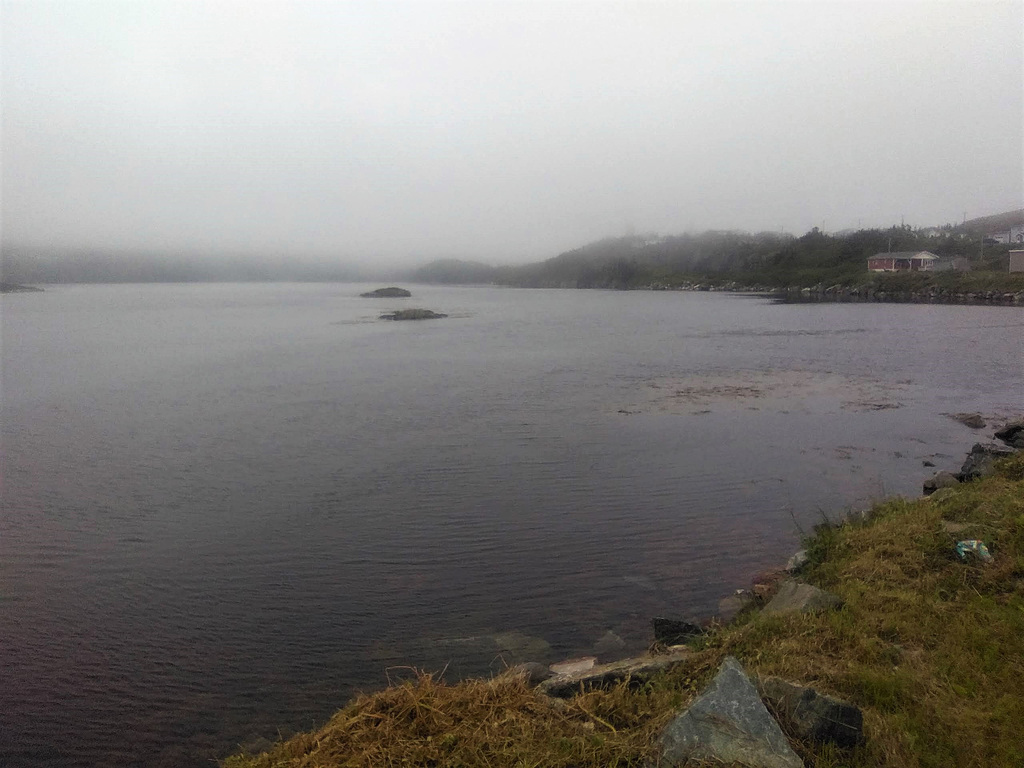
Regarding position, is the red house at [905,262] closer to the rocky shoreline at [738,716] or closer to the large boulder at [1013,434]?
the large boulder at [1013,434]

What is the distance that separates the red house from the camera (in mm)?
94500

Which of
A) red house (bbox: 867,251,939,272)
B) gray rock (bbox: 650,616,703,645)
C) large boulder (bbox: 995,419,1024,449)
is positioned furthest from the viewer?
red house (bbox: 867,251,939,272)

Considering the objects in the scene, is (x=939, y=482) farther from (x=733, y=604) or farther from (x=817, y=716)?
(x=817, y=716)

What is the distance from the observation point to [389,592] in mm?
8969

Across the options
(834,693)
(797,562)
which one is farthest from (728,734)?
(797,562)

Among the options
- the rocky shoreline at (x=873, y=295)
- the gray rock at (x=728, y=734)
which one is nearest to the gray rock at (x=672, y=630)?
the gray rock at (x=728, y=734)

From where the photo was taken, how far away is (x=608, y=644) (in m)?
7.59

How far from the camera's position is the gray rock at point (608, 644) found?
745 cm

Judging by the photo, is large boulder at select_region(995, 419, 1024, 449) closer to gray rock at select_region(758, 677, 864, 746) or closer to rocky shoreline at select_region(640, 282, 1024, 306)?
gray rock at select_region(758, 677, 864, 746)

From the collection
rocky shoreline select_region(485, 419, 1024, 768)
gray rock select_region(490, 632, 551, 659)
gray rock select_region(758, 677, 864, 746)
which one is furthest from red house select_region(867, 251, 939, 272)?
gray rock select_region(758, 677, 864, 746)

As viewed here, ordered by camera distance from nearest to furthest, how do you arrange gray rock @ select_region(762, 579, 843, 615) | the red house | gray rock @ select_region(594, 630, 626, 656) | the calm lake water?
1. gray rock @ select_region(762, 579, 843, 615)
2. the calm lake water
3. gray rock @ select_region(594, 630, 626, 656)
4. the red house

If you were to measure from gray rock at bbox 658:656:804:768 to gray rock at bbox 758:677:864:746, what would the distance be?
11.8 inches

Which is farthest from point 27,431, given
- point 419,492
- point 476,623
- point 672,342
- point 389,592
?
point 672,342

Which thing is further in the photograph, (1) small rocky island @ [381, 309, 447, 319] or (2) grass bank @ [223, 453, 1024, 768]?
(1) small rocky island @ [381, 309, 447, 319]
